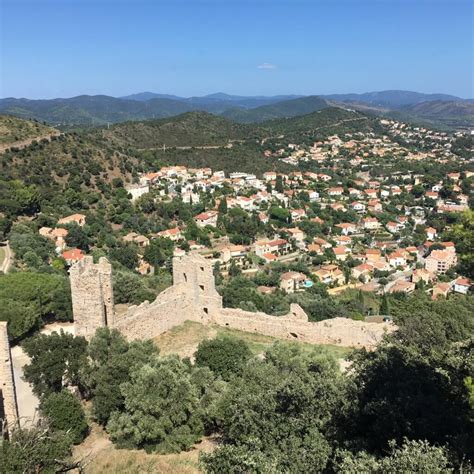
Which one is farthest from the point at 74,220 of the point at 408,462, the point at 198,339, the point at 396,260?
the point at 408,462

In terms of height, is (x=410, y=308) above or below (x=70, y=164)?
below

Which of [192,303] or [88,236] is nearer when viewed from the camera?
[192,303]

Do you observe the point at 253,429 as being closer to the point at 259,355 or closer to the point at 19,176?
the point at 259,355

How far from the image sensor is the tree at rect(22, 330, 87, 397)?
1375 centimetres

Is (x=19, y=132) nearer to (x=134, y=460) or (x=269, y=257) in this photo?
(x=269, y=257)

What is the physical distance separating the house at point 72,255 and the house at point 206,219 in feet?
76.4

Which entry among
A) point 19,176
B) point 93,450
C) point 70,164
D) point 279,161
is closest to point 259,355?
point 93,450

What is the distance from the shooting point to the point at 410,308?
2542 centimetres

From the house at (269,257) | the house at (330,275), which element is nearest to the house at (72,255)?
the house at (269,257)

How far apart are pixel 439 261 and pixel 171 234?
3321 cm

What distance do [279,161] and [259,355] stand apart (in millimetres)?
105073

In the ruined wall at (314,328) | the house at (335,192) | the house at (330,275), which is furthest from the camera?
the house at (335,192)

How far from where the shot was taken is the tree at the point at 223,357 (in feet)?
50.5

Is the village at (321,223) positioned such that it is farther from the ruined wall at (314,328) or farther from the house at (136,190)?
the ruined wall at (314,328)
